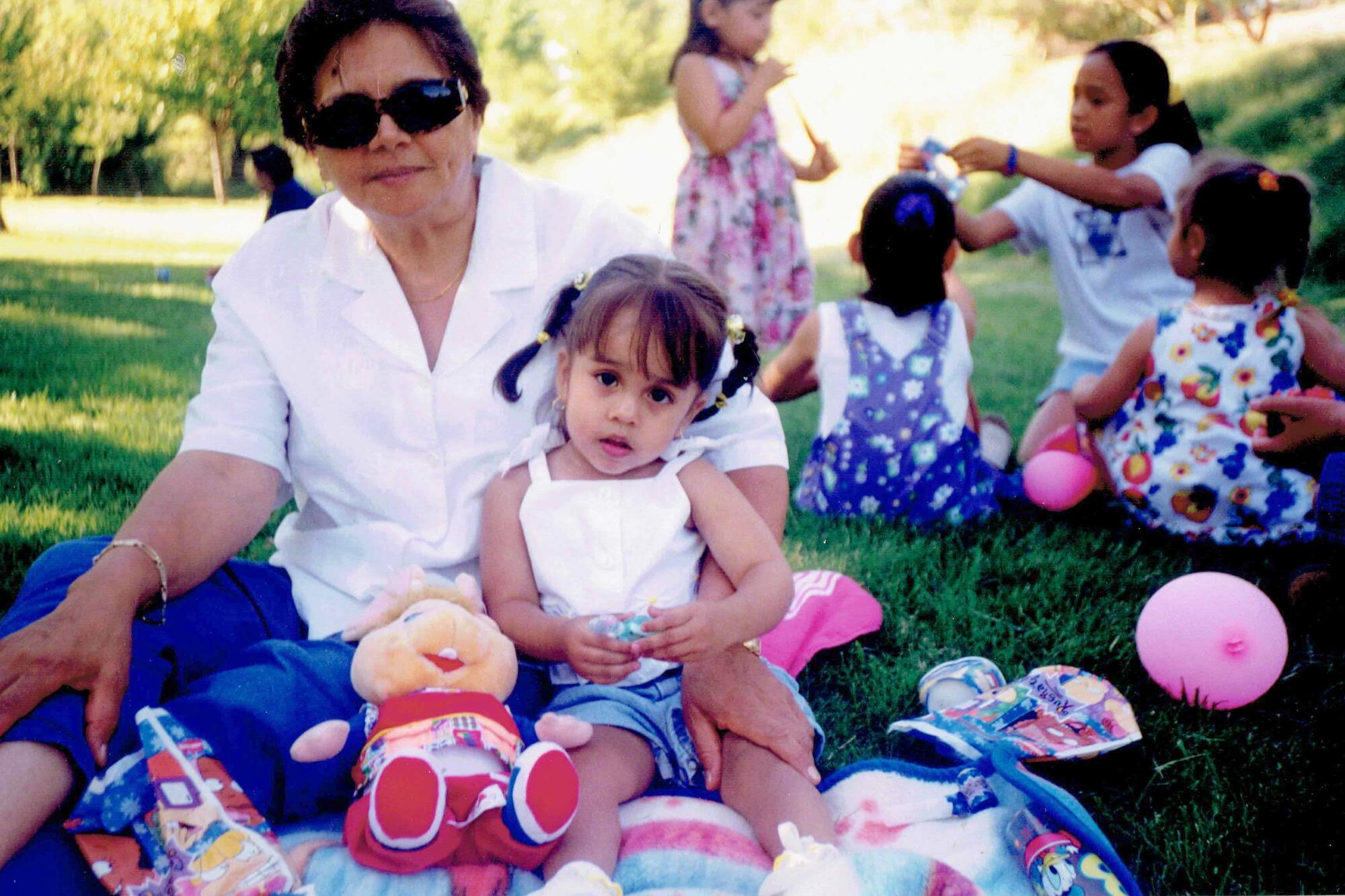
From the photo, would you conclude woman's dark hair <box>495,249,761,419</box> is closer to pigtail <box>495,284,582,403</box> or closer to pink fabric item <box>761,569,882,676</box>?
pigtail <box>495,284,582,403</box>

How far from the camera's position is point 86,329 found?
8.15 ft

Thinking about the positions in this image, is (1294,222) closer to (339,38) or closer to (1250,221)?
(1250,221)

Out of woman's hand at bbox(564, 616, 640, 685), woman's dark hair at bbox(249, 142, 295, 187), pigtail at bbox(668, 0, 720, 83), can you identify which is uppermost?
pigtail at bbox(668, 0, 720, 83)

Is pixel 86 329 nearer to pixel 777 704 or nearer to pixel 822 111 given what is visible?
pixel 777 704

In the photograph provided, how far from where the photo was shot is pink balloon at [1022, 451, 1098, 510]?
333 cm

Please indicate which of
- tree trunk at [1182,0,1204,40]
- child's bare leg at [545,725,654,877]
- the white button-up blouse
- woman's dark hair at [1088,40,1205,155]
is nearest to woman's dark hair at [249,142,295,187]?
the white button-up blouse

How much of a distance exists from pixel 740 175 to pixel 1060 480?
6.35 ft

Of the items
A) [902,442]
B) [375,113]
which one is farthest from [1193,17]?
[375,113]

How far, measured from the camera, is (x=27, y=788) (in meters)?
1.33

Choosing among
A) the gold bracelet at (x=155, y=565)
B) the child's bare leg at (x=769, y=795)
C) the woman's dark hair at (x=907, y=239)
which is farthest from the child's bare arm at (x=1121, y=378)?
the gold bracelet at (x=155, y=565)

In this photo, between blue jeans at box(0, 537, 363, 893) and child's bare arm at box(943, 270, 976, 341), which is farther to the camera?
child's bare arm at box(943, 270, 976, 341)

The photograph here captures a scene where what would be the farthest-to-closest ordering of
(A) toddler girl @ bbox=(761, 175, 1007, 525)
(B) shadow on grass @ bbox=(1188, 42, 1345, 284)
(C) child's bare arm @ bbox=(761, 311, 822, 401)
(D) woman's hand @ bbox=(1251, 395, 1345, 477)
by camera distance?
(B) shadow on grass @ bbox=(1188, 42, 1345, 284)
(C) child's bare arm @ bbox=(761, 311, 822, 401)
(A) toddler girl @ bbox=(761, 175, 1007, 525)
(D) woman's hand @ bbox=(1251, 395, 1345, 477)

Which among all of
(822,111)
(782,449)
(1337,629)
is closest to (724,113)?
(822,111)

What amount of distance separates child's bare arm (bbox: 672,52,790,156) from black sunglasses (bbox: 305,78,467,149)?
2496 millimetres
